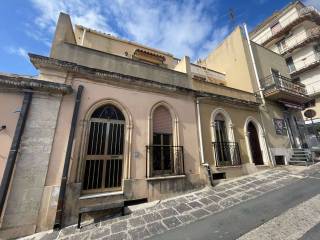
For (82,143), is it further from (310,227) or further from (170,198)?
(310,227)

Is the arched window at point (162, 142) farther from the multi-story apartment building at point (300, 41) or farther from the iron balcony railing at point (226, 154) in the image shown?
the multi-story apartment building at point (300, 41)

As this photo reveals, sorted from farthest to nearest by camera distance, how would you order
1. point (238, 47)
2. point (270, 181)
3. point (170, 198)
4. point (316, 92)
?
point (316, 92) → point (238, 47) → point (270, 181) → point (170, 198)

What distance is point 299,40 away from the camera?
19547mm

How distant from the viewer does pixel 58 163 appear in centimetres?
498

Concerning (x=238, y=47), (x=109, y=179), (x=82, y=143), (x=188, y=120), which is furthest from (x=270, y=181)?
(x=238, y=47)

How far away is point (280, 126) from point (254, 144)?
317 cm

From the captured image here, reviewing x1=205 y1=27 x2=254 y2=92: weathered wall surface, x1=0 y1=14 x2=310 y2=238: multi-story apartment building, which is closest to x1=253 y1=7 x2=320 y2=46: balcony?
x1=205 y1=27 x2=254 y2=92: weathered wall surface

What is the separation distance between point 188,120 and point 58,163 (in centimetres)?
556

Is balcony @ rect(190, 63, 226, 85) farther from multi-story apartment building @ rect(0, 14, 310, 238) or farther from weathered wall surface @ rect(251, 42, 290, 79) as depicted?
multi-story apartment building @ rect(0, 14, 310, 238)

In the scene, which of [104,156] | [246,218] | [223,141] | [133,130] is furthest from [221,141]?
[104,156]

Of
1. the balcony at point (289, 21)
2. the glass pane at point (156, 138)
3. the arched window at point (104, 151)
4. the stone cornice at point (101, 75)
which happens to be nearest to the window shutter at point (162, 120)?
the glass pane at point (156, 138)

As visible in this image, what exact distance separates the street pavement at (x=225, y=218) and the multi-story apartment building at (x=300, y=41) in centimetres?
1684

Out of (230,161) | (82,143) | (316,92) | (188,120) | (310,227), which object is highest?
(316,92)

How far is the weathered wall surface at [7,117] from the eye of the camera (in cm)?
457
